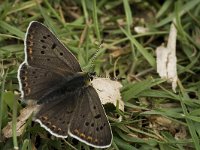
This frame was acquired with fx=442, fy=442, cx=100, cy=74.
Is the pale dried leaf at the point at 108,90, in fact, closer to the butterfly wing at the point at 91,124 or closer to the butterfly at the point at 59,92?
the butterfly at the point at 59,92

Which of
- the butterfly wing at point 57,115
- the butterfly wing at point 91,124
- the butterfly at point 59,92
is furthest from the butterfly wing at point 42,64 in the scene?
the butterfly wing at point 91,124

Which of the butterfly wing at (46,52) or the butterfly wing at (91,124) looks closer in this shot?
the butterfly wing at (91,124)

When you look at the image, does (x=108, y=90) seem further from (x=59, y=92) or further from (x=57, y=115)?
(x=57, y=115)

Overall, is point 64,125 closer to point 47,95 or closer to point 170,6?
point 47,95

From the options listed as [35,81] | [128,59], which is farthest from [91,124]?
[128,59]

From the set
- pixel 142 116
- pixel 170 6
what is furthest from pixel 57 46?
pixel 170 6

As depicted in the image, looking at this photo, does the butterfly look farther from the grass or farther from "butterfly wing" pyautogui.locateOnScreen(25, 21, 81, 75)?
the grass
